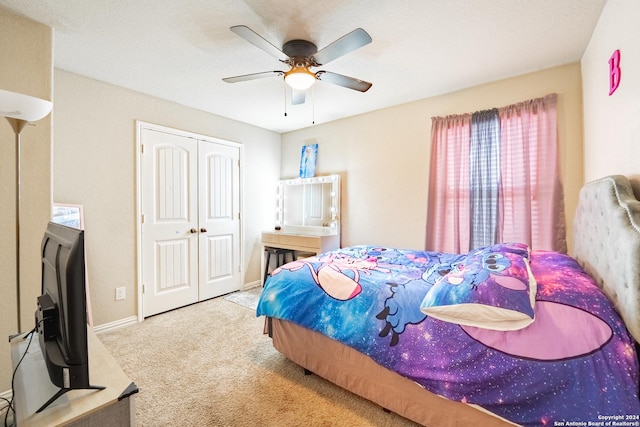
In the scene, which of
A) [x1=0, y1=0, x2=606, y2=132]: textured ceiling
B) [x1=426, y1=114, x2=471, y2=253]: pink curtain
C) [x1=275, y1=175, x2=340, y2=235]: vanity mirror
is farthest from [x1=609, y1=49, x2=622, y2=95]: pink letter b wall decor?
[x1=275, y1=175, x2=340, y2=235]: vanity mirror

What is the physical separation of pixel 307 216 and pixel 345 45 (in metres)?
2.72

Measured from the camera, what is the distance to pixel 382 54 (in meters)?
2.22

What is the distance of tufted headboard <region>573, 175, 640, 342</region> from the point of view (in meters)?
1.01

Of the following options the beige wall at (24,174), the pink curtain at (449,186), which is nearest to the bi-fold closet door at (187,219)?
the beige wall at (24,174)

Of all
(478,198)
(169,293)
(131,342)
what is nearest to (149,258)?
(169,293)

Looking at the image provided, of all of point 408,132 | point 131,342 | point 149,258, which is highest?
point 408,132

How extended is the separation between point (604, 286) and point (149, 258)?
3.76m

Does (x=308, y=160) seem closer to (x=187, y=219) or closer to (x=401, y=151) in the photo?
(x=401, y=151)

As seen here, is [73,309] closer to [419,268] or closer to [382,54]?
[419,268]

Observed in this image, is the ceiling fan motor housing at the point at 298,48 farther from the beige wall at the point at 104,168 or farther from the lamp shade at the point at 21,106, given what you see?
the beige wall at the point at 104,168

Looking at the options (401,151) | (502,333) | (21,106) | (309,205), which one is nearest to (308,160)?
(309,205)

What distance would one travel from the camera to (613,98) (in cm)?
163

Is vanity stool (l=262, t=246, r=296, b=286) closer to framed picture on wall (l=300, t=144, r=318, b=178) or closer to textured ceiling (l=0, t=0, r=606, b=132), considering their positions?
framed picture on wall (l=300, t=144, r=318, b=178)

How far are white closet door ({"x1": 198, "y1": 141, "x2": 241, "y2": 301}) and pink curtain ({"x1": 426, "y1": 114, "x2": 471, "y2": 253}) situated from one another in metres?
2.63
